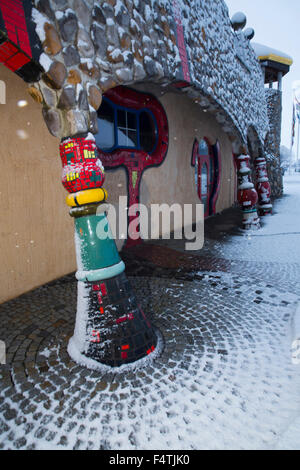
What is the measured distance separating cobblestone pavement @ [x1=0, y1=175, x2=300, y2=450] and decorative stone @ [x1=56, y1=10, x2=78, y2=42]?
231 cm

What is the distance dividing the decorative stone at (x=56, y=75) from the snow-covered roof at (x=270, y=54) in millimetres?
14261

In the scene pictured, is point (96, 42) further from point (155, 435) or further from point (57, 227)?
point (155, 435)

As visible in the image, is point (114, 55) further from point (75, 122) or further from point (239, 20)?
point (239, 20)

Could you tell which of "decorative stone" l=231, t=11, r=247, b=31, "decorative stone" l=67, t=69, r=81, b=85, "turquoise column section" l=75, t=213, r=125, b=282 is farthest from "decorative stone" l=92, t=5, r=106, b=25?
"decorative stone" l=231, t=11, r=247, b=31

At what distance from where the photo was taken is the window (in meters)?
4.54

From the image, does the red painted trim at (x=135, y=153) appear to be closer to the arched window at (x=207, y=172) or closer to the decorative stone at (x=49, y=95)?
the arched window at (x=207, y=172)

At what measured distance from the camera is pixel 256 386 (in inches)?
73.5

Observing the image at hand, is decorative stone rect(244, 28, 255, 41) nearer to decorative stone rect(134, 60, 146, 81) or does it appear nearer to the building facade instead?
the building facade

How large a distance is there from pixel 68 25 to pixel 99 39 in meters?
0.28

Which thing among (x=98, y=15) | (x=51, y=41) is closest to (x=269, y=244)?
(x=98, y=15)

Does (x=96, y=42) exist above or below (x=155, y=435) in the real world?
above
